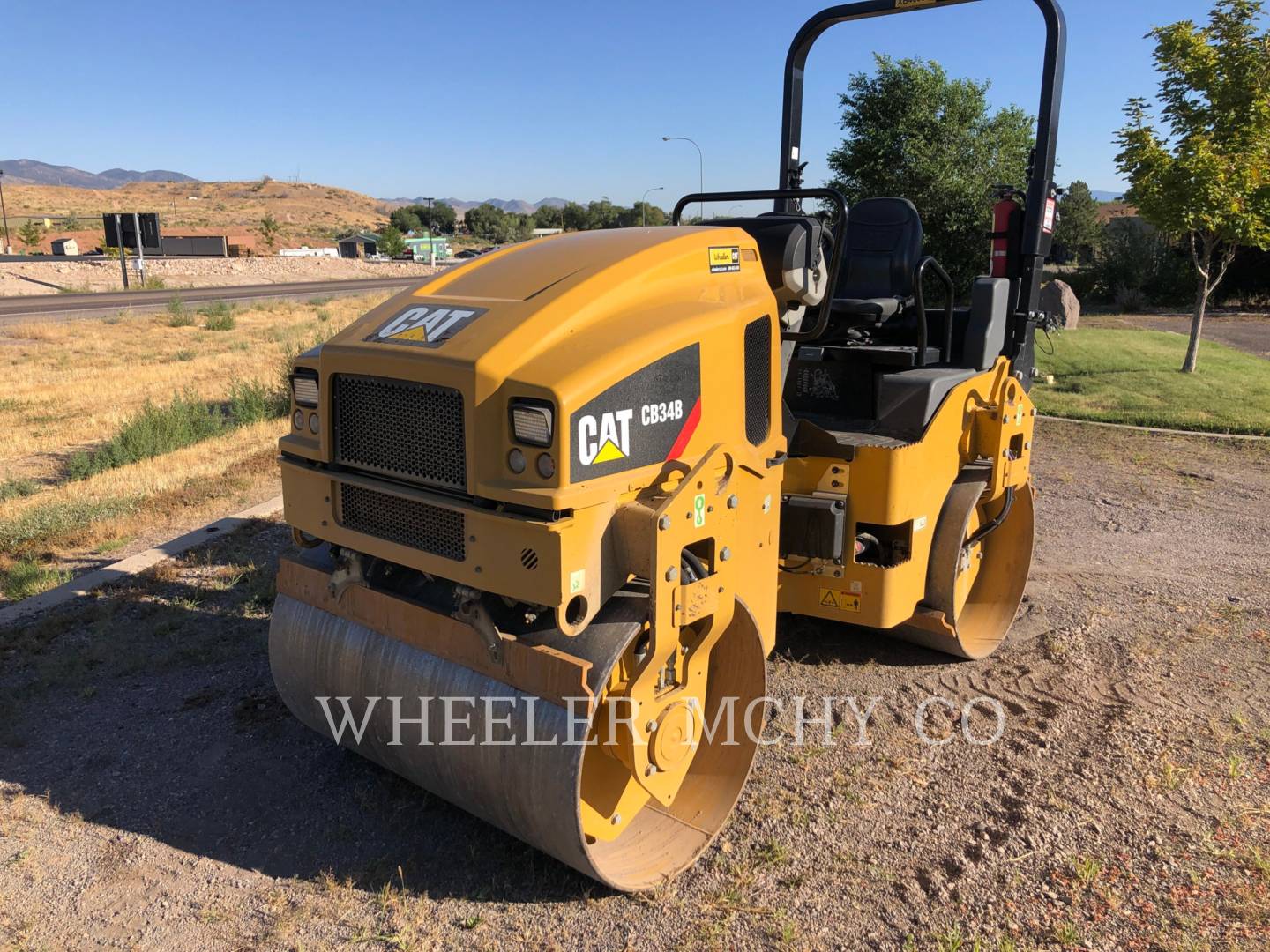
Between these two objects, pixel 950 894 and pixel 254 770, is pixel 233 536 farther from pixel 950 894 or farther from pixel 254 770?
pixel 950 894

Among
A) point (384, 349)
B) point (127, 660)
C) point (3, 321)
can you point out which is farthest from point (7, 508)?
point (3, 321)

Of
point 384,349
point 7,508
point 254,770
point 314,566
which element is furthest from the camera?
point 7,508

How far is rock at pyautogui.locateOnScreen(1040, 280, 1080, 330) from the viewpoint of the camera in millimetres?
21859

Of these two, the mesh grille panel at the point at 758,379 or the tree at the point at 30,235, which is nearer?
the mesh grille panel at the point at 758,379

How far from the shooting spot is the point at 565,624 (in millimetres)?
2879

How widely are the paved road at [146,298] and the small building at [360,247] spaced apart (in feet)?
83.4

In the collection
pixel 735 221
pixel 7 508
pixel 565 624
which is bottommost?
pixel 7 508

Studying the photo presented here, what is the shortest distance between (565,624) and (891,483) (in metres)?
1.96

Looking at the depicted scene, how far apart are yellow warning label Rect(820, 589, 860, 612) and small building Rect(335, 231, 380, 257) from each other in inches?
2746

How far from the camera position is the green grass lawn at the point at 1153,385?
11953mm

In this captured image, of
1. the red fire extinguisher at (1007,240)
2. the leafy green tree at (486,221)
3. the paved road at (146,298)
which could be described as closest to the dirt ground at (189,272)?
the paved road at (146,298)

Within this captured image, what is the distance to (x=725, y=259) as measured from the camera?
3.61 metres

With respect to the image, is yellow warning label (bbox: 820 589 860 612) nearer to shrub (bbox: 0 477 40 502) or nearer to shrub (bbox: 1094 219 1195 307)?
shrub (bbox: 0 477 40 502)

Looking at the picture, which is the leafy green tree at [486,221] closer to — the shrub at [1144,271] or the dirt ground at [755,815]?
the shrub at [1144,271]
